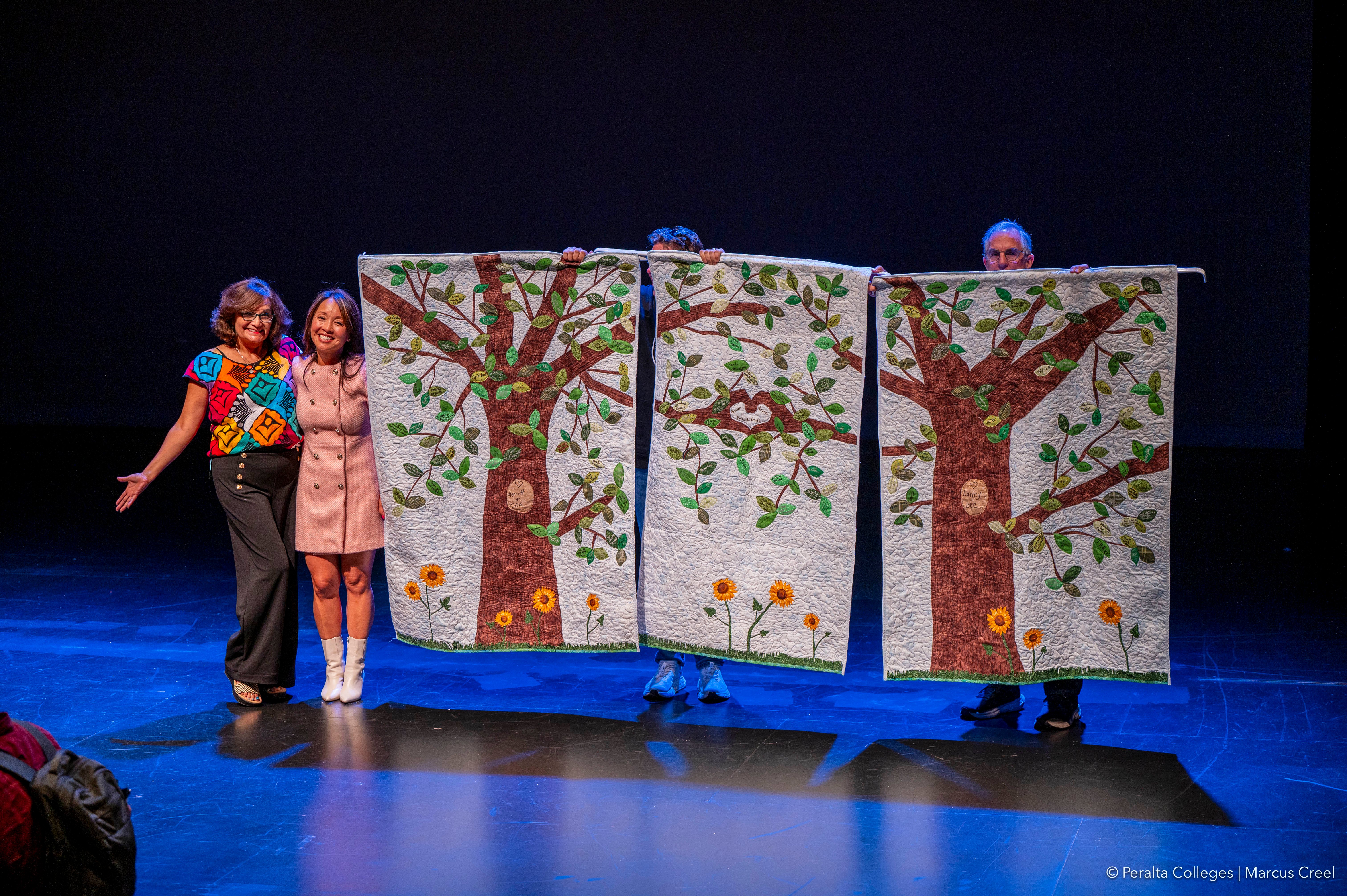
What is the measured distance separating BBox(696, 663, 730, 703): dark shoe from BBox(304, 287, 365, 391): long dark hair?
143 centimetres

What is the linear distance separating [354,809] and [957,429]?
74.4 inches

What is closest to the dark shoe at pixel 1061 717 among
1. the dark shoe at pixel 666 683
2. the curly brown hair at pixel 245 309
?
the dark shoe at pixel 666 683

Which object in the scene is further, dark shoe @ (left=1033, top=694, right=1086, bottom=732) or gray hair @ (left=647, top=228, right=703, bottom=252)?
gray hair @ (left=647, top=228, right=703, bottom=252)

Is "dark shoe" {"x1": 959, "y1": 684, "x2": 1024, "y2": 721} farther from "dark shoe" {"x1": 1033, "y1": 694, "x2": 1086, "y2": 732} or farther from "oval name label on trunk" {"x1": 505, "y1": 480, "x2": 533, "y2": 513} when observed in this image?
"oval name label on trunk" {"x1": 505, "y1": 480, "x2": 533, "y2": 513}

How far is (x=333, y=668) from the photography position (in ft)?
11.8

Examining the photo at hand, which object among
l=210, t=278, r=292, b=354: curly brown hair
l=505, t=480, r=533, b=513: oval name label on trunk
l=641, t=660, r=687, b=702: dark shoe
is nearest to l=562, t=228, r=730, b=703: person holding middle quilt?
l=641, t=660, r=687, b=702: dark shoe

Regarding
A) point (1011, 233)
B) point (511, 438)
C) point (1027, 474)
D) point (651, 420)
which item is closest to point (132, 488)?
point (511, 438)

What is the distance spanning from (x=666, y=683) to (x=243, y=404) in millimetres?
1586

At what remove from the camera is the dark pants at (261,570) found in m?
3.53

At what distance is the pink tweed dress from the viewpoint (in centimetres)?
350

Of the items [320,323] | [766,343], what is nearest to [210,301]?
[320,323]

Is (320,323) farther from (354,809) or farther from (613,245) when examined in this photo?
(613,245)

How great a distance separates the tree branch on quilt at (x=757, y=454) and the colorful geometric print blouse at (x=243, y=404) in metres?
1.18

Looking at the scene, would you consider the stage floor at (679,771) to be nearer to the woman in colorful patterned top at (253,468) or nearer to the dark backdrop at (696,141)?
the woman in colorful patterned top at (253,468)
